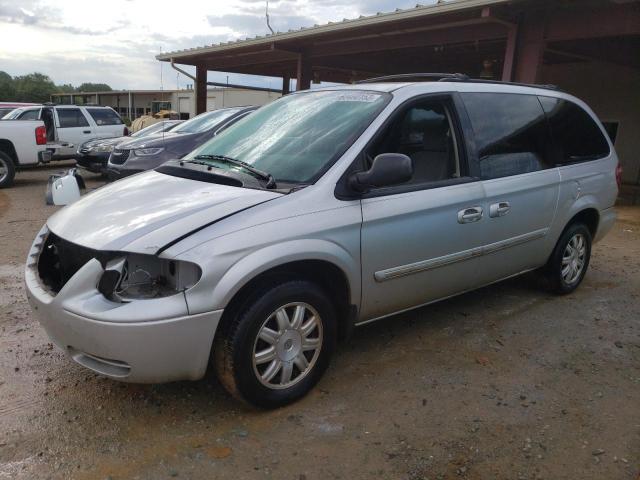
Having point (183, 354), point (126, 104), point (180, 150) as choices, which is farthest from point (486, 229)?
point (126, 104)

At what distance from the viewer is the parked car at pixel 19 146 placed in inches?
439

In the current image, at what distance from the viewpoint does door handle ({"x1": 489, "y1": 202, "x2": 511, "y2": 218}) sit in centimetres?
381

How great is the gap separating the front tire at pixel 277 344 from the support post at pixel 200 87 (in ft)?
53.2

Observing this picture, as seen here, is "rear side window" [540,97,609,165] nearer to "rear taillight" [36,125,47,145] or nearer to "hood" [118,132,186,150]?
"hood" [118,132,186,150]

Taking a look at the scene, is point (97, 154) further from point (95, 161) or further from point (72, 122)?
point (72, 122)

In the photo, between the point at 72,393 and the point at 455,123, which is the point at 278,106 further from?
the point at 72,393

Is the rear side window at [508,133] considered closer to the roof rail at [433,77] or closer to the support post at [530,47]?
the roof rail at [433,77]

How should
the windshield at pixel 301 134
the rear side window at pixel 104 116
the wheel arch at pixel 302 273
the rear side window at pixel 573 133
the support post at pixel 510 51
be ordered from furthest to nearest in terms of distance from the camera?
the rear side window at pixel 104 116
the support post at pixel 510 51
the rear side window at pixel 573 133
the windshield at pixel 301 134
the wheel arch at pixel 302 273

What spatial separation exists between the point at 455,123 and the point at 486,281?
4.01ft

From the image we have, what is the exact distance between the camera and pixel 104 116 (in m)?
15.2

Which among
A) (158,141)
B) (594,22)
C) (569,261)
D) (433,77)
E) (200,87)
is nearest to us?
(433,77)

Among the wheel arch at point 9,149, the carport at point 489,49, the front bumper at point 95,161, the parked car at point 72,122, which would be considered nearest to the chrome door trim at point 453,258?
the carport at point 489,49

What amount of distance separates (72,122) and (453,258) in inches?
535

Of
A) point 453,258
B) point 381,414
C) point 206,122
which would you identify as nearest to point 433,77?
point 453,258
